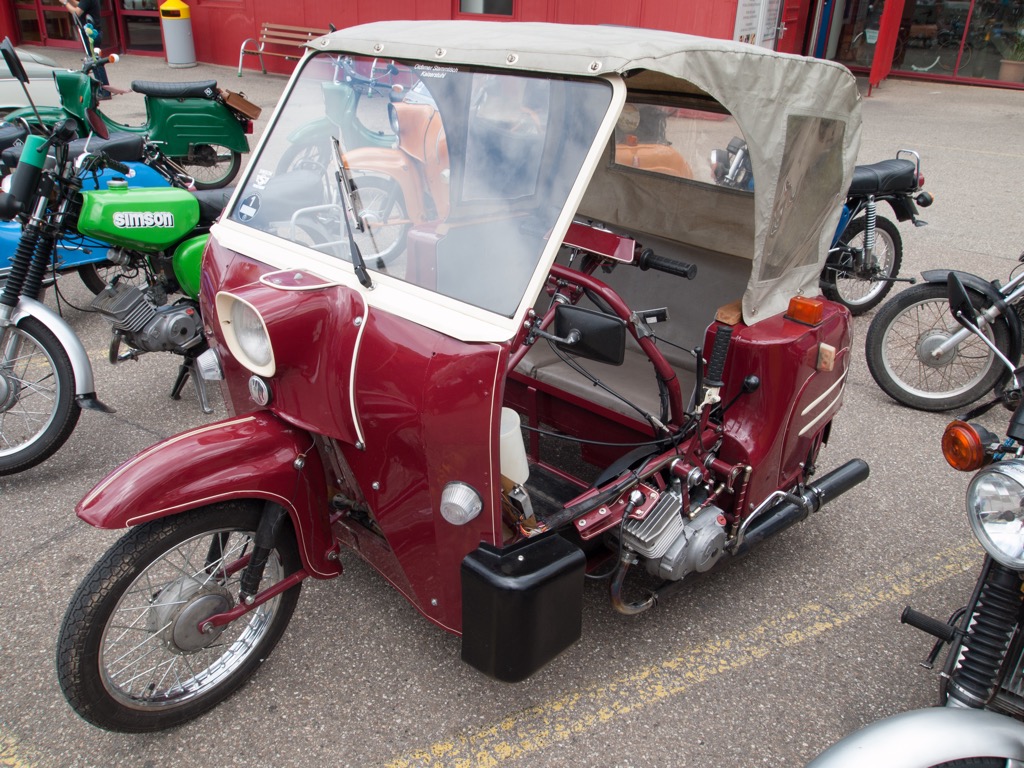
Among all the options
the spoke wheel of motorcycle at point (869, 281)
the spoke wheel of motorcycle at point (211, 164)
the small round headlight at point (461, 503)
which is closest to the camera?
the small round headlight at point (461, 503)

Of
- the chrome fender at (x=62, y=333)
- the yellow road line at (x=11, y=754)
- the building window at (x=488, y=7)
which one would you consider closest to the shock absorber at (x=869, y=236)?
the chrome fender at (x=62, y=333)

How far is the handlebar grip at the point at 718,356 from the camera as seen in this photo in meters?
2.54

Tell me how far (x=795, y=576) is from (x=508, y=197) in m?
1.89

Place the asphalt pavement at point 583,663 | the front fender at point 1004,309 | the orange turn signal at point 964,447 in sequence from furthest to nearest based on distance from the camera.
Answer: the front fender at point 1004,309, the asphalt pavement at point 583,663, the orange turn signal at point 964,447

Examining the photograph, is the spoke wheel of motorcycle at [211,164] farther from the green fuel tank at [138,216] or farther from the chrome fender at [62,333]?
the chrome fender at [62,333]

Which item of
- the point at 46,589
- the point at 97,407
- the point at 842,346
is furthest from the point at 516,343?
the point at 97,407

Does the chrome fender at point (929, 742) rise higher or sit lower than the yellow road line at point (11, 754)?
higher

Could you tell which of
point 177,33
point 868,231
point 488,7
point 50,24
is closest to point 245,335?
point 868,231

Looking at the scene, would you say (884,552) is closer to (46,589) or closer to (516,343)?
(516,343)

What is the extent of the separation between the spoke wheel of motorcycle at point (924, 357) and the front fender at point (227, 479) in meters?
3.29

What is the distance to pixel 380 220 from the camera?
2.36 m

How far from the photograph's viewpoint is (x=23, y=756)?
2291 mm

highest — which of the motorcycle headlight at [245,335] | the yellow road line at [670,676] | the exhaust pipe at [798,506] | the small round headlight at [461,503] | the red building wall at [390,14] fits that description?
the red building wall at [390,14]

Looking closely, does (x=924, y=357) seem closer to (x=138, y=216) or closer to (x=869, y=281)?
(x=869, y=281)
